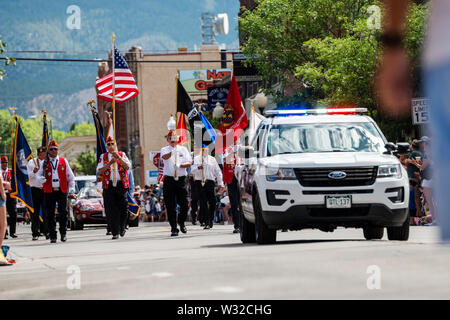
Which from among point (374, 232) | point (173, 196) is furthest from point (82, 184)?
point (374, 232)

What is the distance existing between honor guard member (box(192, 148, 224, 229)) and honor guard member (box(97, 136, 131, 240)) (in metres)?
3.89

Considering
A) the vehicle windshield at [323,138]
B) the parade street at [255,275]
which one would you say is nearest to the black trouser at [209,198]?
the vehicle windshield at [323,138]

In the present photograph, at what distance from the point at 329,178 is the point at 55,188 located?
8281mm

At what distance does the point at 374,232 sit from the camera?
592 inches

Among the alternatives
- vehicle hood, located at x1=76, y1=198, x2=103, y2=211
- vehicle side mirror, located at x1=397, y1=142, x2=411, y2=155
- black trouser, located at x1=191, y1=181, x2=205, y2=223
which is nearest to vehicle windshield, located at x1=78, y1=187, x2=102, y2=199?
vehicle hood, located at x1=76, y1=198, x2=103, y2=211

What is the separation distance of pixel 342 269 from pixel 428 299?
7.00 ft

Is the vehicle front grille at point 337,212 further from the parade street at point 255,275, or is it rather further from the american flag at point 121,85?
the american flag at point 121,85

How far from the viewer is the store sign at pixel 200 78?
261ft

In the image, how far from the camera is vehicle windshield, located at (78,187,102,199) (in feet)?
108

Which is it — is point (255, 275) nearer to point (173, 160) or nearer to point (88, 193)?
point (173, 160)

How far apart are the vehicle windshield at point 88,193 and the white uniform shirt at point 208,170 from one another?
8.29 metres

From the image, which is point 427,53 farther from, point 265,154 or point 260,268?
point 265,154
